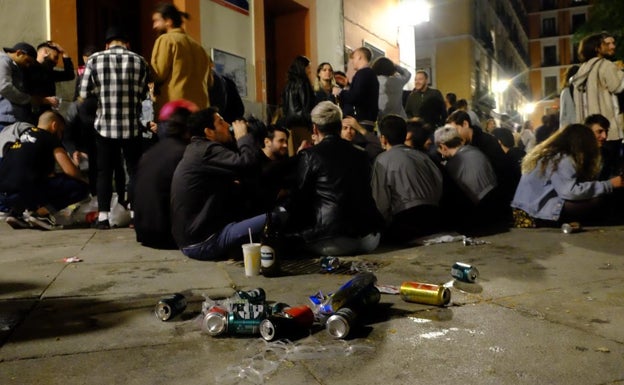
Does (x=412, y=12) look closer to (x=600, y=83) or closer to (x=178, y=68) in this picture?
(x=600, y=83)

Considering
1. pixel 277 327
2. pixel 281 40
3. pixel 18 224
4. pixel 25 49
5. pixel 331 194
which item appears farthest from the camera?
pixel 281 40

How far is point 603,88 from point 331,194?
4138mm

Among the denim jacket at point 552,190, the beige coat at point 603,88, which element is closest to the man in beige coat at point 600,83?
the beige coat at point 603,88

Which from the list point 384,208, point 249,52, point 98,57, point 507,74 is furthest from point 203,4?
point 507,74

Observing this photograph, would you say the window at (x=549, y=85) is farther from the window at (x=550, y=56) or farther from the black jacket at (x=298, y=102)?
the black jacket at (x=298, y=102)

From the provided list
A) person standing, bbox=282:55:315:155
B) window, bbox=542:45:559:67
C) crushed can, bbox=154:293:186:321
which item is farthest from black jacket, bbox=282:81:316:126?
window, bbox=542:45:559:67

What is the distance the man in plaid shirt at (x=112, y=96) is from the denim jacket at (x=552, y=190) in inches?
164

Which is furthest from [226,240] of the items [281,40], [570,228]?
[281,40]

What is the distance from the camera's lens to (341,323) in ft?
8.16

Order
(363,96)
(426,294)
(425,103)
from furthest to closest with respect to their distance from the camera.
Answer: (425,103)
(363,96)
(426,294)

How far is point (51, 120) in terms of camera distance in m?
6.21

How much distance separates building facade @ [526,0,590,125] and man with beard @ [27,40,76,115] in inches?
2033

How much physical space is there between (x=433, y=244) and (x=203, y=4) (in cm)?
Answer: 586

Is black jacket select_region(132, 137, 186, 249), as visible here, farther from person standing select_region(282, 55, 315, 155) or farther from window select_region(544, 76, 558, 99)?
window select_region(544, 76, 558, 99)
